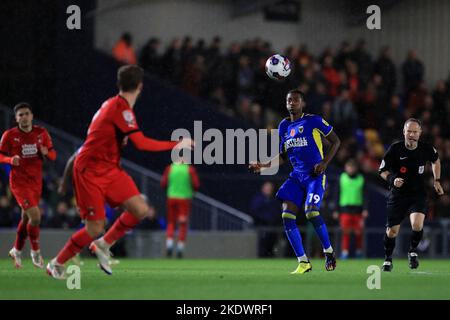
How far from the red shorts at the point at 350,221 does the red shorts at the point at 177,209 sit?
125 inches

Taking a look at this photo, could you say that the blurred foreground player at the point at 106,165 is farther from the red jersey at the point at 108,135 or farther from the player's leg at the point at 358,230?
the player's leg at the point at 358,230

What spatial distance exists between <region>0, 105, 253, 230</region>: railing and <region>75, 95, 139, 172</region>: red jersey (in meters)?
10.1

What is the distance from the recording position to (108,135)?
996 centimetres

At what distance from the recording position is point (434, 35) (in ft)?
92.6

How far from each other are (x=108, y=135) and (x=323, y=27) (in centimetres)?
1922

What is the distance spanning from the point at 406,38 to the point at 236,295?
68.3 feet

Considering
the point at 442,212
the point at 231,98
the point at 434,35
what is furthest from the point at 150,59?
the point at 434,35

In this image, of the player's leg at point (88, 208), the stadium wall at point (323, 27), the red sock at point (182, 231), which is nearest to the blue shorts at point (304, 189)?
the player's leg at point (88, 208)

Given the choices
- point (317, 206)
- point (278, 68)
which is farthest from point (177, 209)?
point (317, 206)

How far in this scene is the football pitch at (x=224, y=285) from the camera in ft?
29.4

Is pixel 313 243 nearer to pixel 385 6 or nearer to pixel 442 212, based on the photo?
pixel 442 212

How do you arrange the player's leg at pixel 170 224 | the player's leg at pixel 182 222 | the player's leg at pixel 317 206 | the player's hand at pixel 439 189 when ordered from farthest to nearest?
the player's leg at pixel 170 224 → the player's leg at pixel 182 222 → the player's hand at pixel 439 189 → the player's leg at pixel 317 206

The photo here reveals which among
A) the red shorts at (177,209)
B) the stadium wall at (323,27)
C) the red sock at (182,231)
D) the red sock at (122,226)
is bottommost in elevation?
the red sock at (182,231)

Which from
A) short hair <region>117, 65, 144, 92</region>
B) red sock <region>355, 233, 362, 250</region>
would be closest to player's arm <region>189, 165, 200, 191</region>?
red sock <region>355, 233, 362, 250</region>
